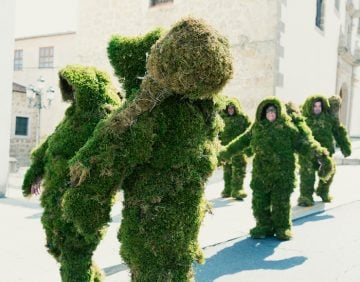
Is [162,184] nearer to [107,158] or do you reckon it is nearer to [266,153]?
[107,158]

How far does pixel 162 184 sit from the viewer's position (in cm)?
280

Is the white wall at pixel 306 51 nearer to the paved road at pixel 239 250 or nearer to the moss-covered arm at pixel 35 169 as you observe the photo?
the paved road at pixel 239 250

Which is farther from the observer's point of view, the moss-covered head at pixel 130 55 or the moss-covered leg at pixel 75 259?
the moss-covered leg at pixel 75 259

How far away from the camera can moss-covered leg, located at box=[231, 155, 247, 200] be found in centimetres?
958

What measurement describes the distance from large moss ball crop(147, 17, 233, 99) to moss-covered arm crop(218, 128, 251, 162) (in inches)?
140

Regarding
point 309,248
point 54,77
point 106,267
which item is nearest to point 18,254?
point 106,267

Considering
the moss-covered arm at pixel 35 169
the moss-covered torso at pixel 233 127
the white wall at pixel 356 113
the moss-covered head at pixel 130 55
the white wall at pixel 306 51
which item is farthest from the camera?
the white wall at pixel 356 113

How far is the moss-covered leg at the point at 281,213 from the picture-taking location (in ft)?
20.5

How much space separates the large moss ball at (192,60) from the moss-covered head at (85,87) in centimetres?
141

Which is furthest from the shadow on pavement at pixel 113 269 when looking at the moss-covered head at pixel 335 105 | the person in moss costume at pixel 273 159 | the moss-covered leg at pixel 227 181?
the moss-covered head at pixel 335 105

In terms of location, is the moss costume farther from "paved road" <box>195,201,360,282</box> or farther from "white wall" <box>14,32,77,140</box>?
"white wall" <box>14,32,77,140</box>

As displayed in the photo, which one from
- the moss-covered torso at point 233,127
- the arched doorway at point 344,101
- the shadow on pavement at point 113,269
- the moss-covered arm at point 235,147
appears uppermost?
the arched doorway at point 344,101

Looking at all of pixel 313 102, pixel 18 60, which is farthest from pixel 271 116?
pixel 18 60

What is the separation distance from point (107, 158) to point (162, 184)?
1.37 ft
